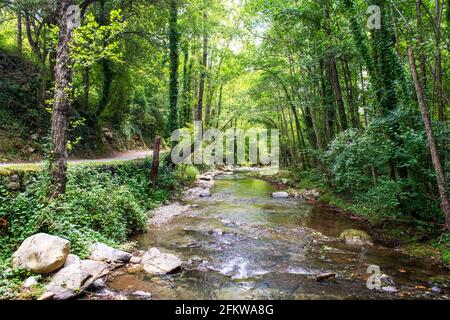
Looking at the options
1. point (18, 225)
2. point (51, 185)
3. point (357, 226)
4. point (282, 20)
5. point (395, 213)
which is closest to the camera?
point (18, 225)

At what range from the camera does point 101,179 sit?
361 inches

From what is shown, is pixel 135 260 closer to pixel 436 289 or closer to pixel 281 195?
pixel 436 289

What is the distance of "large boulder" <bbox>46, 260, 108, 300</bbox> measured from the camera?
434 cm

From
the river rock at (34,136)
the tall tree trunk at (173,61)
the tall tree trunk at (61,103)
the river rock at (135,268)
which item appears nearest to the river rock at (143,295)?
the river rock at (135,268)

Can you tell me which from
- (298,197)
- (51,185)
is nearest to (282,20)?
(298,197)

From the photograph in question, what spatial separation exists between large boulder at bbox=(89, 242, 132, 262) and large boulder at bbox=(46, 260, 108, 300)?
65cm

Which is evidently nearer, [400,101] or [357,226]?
[400,101]

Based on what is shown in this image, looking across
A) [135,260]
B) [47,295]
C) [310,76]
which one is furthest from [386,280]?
[310,76]

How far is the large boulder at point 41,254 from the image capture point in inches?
185

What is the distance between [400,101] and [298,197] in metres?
7.81

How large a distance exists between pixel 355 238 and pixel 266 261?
3.09m

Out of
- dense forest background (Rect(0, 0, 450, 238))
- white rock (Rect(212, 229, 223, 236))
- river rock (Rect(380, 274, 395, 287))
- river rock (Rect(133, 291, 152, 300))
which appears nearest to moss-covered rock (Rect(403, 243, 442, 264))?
dense forest background (Rect(0, 0, 450, 238))

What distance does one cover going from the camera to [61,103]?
20.8 ft

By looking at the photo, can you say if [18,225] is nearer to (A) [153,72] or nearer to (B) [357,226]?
(B) [357,226]
